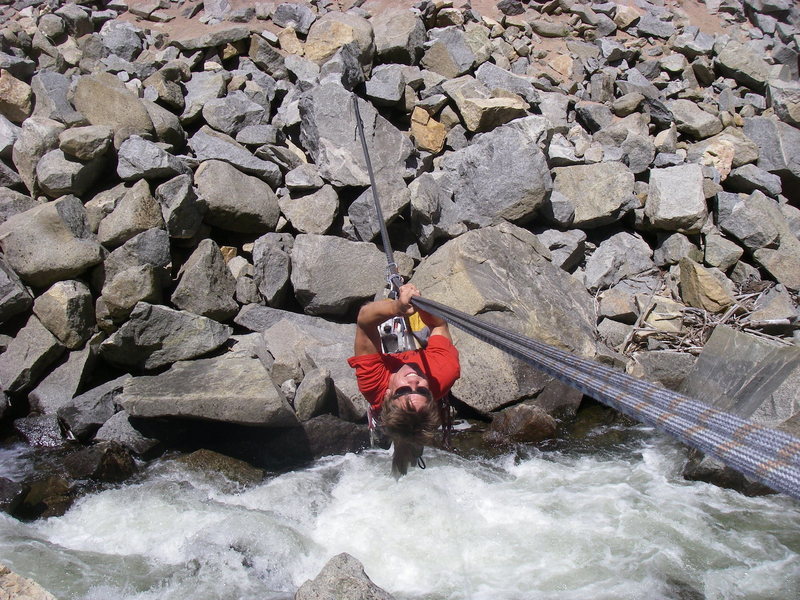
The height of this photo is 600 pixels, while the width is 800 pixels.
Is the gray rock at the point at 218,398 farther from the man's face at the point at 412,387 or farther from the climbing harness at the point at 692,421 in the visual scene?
the climbing harness at the point at 692,421

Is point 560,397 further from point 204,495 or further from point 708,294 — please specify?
point 204,495

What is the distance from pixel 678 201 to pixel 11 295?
622 centimetres

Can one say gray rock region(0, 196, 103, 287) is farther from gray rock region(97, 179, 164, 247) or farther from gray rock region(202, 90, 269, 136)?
gray rock region(202, 90, 269, 136)

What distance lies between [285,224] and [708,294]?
398 cm

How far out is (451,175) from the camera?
20.7ft

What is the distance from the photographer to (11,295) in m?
4.93

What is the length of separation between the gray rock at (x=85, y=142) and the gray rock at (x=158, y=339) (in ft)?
5.54

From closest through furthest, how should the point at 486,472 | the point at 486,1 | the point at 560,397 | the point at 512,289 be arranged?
the point at 486,472, the point at 560,397, the point at 512,289, the point at 486,1

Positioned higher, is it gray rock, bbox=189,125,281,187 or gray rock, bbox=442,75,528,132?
gray rock, bbox=442,75,528,132

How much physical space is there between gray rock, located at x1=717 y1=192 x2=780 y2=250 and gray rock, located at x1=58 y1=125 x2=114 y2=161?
242 inches

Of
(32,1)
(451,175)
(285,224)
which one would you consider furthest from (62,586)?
(32,1)

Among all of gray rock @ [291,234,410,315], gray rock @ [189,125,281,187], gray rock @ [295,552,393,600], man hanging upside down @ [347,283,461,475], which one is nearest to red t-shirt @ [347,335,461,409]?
man hanging upside down @ [347,283,461,475]

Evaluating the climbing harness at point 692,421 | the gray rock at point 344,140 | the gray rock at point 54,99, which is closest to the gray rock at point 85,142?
the gray rock at point 54,99

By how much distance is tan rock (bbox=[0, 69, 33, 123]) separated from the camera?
6191 mm
